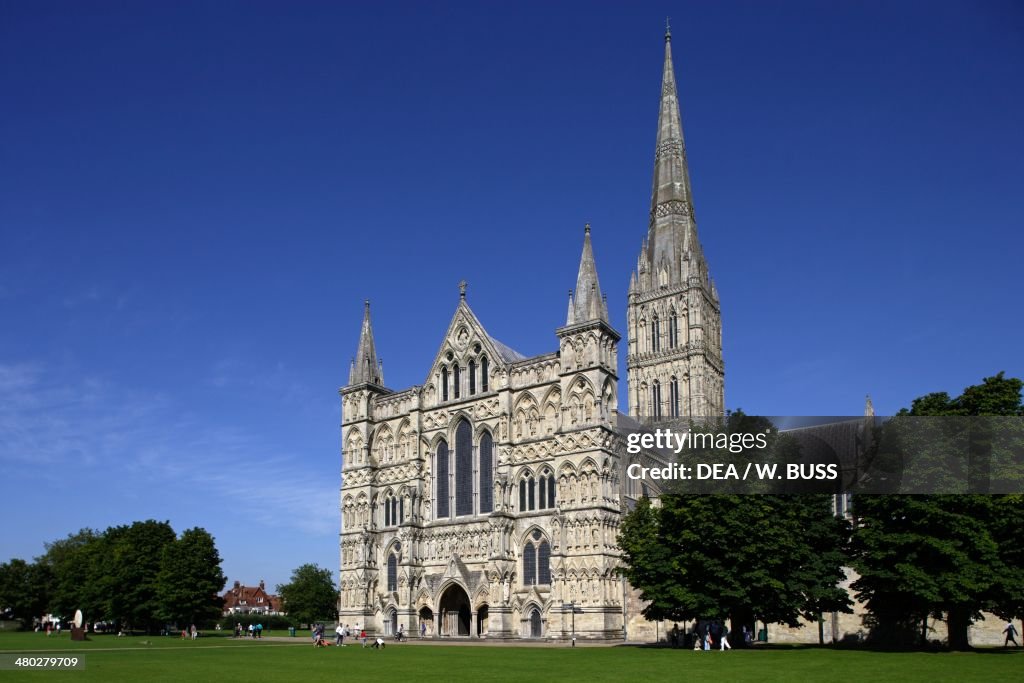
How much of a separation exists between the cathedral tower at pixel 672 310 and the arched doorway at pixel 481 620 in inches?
1561

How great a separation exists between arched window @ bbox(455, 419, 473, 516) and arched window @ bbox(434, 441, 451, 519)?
3.07 ft

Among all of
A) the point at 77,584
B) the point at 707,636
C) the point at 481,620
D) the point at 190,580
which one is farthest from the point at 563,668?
the point at 77,584

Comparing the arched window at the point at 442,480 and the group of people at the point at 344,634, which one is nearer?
the group of people at the point at 344,634

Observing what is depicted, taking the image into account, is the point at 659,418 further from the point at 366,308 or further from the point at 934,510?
the point at 934,510

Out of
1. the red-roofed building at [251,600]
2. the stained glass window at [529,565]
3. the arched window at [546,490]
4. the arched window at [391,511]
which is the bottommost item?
the red-roofed building at [251,600]

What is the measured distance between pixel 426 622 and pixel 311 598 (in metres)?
60.2

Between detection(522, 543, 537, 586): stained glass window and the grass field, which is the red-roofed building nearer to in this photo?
detection(522, 543, 537, 586): stained glass window

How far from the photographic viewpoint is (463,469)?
6494 centimetres

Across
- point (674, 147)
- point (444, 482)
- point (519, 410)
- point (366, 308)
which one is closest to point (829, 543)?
point (519, 410)

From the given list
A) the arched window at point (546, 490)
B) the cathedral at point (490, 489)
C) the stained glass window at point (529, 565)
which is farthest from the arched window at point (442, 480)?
the arched window at point (546, 490)

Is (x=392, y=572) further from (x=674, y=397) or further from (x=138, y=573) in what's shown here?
(x=674, y=397)

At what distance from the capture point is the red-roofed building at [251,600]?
582 ft

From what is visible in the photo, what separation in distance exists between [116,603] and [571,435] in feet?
162

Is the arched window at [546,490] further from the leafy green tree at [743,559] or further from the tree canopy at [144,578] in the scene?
the tree canopy at [144,578]
